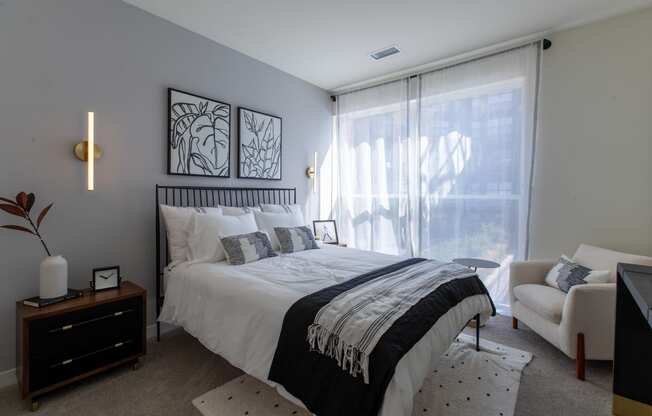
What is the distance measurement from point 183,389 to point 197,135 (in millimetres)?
2167

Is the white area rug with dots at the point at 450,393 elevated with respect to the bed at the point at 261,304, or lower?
lower

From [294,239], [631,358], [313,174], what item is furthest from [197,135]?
[631,358]

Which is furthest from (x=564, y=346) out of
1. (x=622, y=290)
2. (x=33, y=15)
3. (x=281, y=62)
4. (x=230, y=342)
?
(x=33, y=15)

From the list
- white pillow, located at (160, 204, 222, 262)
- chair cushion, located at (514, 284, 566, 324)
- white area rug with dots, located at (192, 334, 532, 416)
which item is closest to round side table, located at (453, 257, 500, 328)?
chair cushion, located at (514, 284, 566, 324)

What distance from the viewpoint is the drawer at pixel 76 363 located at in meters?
1.77

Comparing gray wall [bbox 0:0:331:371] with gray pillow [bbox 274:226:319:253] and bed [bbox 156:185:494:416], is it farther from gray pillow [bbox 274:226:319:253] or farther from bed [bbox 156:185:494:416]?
gray pillow [bbox 274:226:319:253]

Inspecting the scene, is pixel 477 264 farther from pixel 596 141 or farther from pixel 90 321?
pixel 90 321

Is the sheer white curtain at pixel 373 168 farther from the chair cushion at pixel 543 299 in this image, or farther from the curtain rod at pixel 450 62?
the chair cushion at pixel 543 299

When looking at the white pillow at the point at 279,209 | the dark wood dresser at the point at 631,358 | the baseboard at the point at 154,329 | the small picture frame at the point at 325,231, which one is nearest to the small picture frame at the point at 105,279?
the baseboard at the point at 154,329

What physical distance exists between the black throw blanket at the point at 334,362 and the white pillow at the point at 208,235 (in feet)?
3.93

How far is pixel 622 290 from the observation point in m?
1.30

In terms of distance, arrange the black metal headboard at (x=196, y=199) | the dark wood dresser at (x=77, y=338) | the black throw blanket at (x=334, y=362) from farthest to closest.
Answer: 1. the black metal headboard at (x=196, y=199)
2. the dark wood dresser at (x=77, y=338)
3. the black throw blanket at (x=334, y=362)

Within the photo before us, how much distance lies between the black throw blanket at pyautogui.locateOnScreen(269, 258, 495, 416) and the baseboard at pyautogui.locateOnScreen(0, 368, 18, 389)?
1.88m

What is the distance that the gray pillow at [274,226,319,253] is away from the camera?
3.00 metres
